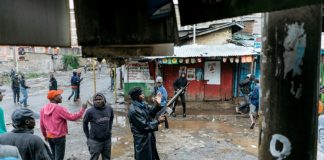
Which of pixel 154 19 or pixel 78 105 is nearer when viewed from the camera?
pixel 154 19

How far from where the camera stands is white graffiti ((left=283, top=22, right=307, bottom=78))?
7.00ft

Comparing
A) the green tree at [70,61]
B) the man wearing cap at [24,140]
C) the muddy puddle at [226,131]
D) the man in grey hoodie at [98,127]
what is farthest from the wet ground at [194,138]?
the green tree at [70,61]

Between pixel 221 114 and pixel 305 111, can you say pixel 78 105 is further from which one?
pixel 305 111

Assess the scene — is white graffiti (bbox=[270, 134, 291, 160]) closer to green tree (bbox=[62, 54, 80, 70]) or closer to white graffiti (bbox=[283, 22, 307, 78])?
white graffiti (bbox=[283, 22, 307, 78])

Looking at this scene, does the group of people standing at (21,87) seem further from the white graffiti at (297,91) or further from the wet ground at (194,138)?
the white graffiti at (297,91)

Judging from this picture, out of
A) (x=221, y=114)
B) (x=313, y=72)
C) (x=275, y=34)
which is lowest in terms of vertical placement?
(x=221, y=114)

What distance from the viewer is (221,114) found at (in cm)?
1315

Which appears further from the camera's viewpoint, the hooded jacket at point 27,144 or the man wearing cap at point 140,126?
the man wearing cap at point 140,126

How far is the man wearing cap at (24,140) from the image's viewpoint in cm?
423

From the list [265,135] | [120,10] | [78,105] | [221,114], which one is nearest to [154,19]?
[120,10]

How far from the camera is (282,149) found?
2.26m

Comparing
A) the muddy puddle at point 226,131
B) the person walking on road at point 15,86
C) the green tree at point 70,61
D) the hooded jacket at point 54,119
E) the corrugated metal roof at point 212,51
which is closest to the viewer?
the hooded jacket at point 54,119

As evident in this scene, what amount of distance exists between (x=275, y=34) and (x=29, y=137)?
3447mm

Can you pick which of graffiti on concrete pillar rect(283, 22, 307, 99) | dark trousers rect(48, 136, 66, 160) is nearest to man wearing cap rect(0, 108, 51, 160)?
dark trousers rect(48, 136, 66, 160)
